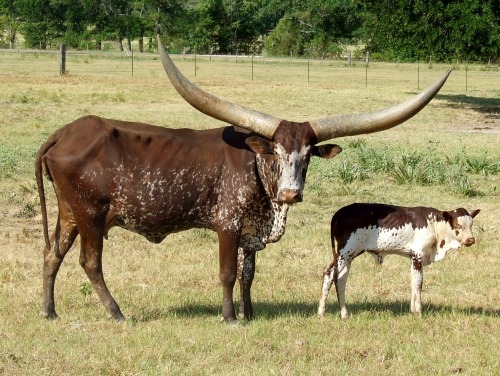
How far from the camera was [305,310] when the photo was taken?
9273 mm

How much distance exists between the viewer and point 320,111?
31.3 m

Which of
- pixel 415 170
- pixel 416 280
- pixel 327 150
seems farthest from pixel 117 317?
pixel 415 170

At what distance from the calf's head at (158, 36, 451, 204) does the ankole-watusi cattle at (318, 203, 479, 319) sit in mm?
723

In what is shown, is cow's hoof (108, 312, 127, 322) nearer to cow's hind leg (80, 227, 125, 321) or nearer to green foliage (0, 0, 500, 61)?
cow's hind leg (80, 227, 125, 321)

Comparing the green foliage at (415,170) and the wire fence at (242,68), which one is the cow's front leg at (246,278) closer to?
the green foliage at (415,170)

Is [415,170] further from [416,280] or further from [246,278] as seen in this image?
[246,278]

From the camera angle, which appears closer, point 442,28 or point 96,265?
point 96,265

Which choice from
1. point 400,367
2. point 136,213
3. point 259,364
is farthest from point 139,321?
point 400,367

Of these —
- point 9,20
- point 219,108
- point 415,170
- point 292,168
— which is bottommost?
point 415,170

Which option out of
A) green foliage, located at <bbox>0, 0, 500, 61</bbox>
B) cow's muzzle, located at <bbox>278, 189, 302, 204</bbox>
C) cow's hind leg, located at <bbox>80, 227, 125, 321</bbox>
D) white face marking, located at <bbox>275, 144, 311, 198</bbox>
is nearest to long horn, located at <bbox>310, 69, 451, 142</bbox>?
white face marking, located at <bbox>275, 144, 311, 198</bbox>

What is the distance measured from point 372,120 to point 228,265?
1731 mm

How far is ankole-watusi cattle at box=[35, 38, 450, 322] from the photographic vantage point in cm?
828

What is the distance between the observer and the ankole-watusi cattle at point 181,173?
828 cm

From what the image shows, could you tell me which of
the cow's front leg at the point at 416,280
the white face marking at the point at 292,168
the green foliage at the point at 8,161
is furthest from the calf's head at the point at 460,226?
the green foliage at the point at 8,161
